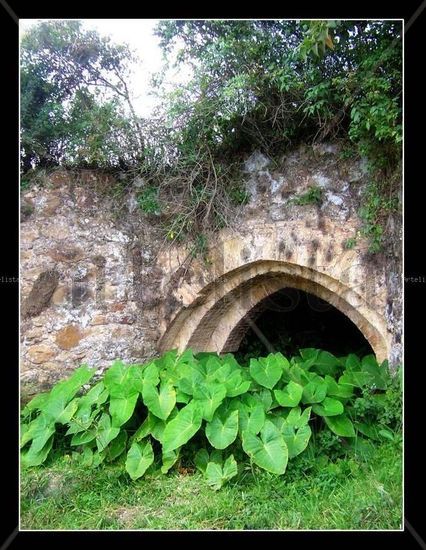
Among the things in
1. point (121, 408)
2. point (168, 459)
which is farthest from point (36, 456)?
point (168, 459)

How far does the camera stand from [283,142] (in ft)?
13.6

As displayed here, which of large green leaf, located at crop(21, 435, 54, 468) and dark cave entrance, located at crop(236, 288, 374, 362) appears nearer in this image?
large green leaf, located at crop(21, 435, 54, 468)

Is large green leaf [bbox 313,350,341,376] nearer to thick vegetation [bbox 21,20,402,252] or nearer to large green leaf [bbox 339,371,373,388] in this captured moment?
large green leaf [bbox 339,371,373,388]

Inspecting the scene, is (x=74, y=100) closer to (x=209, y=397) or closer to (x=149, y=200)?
(x=149, y=200)

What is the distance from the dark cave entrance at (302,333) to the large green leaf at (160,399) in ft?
6.57

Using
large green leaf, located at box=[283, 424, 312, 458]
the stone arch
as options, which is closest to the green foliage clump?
the stone arch

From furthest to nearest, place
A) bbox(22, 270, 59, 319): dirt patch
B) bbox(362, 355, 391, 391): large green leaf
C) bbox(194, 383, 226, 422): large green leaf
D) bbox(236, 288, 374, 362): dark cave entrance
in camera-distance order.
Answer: bbox(236, 288, 374, 362): dark cave entrance
bbox(22, 270, 59, 319): dirt patch
bbox(362, 355, 391, 391): large green leaf
bbox(194, 383, 226, 422): large green leaf

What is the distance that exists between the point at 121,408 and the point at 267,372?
118cm

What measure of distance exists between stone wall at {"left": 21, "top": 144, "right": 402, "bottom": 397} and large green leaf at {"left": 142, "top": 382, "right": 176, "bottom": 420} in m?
1.24

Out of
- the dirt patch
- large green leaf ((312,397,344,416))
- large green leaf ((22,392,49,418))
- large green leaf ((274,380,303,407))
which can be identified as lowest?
large green leaf ((22,392,49,418))

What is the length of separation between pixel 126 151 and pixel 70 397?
7.72 ft

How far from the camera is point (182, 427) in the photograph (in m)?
3.31

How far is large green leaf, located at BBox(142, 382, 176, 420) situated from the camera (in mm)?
3453
